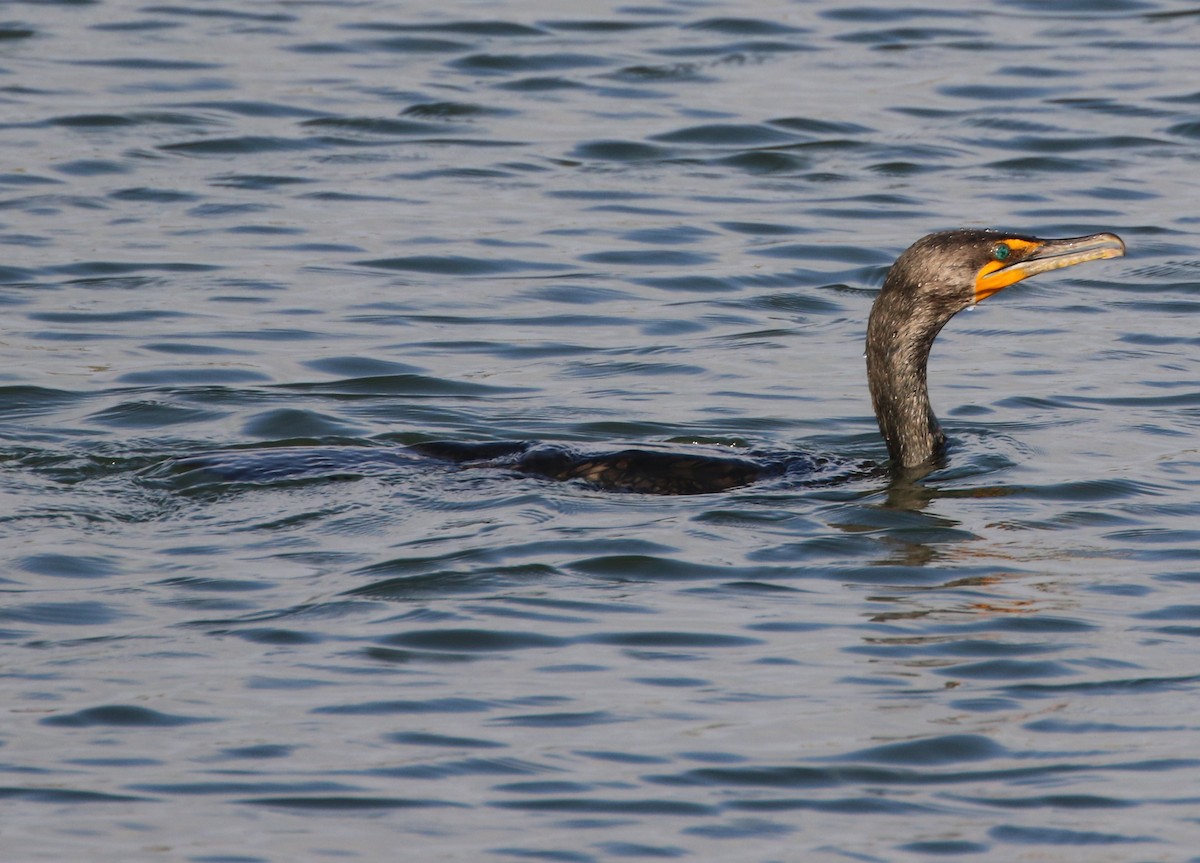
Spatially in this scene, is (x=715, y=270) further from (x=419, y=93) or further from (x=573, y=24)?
(x=573, y=24)

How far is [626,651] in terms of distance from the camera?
20.8ft

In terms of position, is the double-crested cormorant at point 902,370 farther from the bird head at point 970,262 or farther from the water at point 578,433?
the water at point 578,433

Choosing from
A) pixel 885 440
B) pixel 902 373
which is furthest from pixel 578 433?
pixel 902 373

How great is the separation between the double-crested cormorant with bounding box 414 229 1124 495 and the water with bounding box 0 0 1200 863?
0.54 ft

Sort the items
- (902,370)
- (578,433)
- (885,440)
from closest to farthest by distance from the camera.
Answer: (902,370), (885,440), (578,433)

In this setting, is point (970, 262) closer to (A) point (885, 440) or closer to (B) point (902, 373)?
(B) point (902, 373)

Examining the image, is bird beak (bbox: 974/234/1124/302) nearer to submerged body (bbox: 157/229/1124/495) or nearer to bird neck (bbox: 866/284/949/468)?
submerged body (bbox: 157/229/1124/495)

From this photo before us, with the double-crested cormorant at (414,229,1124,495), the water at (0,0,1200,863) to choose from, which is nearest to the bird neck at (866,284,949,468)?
the double-crested cormorant at (414,229,1124,495)

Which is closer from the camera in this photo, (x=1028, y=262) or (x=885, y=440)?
(x=1028, y=262)

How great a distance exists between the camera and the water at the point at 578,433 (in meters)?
5.38

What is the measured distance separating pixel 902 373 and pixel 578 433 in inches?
57.8

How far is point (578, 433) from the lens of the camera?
9078 millimetres

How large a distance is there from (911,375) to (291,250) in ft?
16.0

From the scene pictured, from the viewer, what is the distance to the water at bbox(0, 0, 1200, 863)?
17.7 ft
